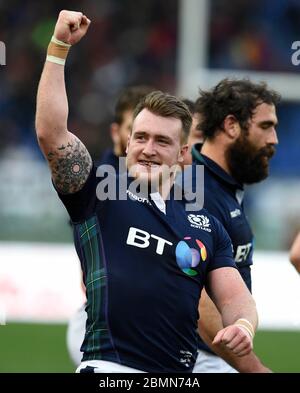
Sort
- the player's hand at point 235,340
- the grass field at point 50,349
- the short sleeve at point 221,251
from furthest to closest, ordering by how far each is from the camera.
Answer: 1. the grass field at point 50,349
2. the short sleeve at point 221,251
3. the player's hand at point 235,340

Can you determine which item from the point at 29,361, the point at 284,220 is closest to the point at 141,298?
the point at 29,361

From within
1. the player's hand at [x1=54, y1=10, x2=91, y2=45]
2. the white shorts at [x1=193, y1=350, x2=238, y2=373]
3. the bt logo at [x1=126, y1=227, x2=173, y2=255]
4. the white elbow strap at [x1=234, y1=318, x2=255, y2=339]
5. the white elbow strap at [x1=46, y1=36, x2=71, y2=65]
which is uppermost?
the player's hand at [x1=54, y1=10, x2=91, y2=45]

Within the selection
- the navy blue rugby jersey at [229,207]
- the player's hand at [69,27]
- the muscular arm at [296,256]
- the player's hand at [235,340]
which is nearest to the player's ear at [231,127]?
the navy blue rugby jersey at [229,207]

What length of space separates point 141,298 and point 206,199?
138cm

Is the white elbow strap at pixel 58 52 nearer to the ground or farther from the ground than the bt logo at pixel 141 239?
farther from the ground

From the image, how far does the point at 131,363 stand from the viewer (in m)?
4.40

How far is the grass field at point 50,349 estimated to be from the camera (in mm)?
10352

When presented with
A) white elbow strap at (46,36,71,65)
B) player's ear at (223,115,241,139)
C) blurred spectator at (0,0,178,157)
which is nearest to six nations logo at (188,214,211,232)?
white elbow strap at (46,36,71,65)

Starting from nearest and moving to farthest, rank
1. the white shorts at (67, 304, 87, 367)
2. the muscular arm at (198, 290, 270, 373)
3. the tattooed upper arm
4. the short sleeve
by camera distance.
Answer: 1. the tattooed upper arm
2. the short sleeve
3. the muscular arm at (198, 290, 270, 373)
4. the white shorts at (67, 304, 87, 367)

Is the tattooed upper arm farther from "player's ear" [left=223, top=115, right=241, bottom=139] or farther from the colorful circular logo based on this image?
"player's ear" [left=223, top=115, right=241, bottom=139]

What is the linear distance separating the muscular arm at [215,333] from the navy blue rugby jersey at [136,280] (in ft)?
2.54

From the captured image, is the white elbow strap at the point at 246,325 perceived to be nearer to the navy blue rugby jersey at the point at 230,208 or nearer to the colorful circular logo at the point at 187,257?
the colorful circular logo at the point at 187,257

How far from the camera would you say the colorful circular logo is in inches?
180

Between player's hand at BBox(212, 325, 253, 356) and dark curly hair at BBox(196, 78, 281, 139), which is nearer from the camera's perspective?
player's hand at BBox(212, 325, 253, 356)
